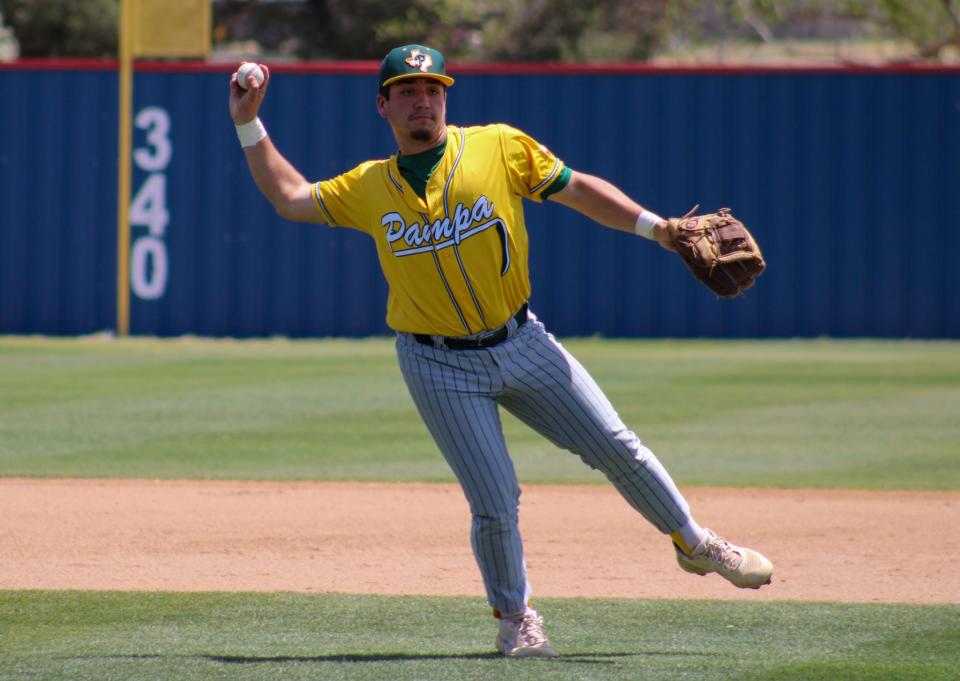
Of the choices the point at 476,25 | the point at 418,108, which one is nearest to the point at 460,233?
the point at 418,108

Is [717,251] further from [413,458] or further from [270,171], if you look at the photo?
[413,458]

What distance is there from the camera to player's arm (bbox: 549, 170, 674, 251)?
15.5 ft

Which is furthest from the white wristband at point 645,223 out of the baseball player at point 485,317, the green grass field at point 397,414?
the green grass field at point 397,414

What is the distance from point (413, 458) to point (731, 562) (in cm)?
474

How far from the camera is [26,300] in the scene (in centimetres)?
1631

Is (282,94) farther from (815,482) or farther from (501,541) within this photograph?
(501,541)

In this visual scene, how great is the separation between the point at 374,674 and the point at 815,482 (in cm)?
483

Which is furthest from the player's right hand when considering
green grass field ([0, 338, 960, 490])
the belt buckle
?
green grass field ([0, 338, 960, 490])

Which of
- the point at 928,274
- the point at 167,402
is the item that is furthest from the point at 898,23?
the point at 167,402

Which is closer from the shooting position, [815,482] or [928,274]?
[815,482]

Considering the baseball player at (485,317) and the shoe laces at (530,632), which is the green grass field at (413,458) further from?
the baseball player at (485,317)

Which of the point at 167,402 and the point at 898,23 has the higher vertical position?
the point at 898,23

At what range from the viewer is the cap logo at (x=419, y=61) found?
4.55m

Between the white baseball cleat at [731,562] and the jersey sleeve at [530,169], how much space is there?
1.19m
